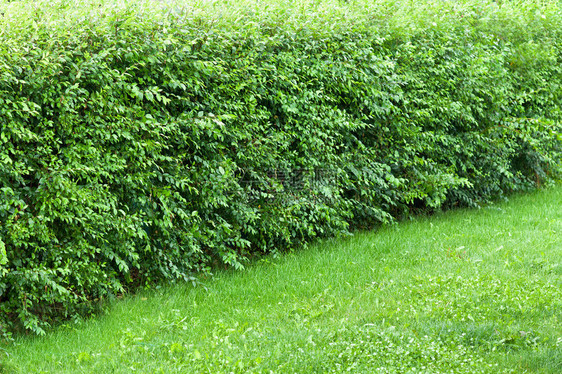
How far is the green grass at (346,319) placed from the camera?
4.32 metres

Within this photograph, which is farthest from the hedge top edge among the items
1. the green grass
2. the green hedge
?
the green grass

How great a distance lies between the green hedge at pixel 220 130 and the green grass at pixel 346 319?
333mm

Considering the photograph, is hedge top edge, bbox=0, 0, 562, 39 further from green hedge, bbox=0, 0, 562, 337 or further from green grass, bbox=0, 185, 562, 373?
green grass, bbox=0, 185, 562, 373

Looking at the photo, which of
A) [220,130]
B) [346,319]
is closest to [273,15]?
[220,130]

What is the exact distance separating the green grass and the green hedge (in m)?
0.33

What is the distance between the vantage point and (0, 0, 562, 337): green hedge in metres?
4.92

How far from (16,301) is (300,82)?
3266 millimetres

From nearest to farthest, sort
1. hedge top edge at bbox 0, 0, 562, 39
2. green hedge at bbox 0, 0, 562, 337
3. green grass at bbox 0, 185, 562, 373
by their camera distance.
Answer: green grass at bbox 0, 185, 562, 373, green hedge at bbox 0, 0, 562, 337, hedge top edge at bbox 0, 0, 562, 39

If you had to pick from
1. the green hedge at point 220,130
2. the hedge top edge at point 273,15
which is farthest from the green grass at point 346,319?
the hedge top edge at point 273,15

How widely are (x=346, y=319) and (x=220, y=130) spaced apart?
1.98 meters

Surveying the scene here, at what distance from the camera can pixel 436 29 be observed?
8.05m

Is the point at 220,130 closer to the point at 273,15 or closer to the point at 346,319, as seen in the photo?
the point at 273,15

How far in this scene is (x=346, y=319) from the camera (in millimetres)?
4949

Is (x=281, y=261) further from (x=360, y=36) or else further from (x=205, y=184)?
(x=360, y=36)
